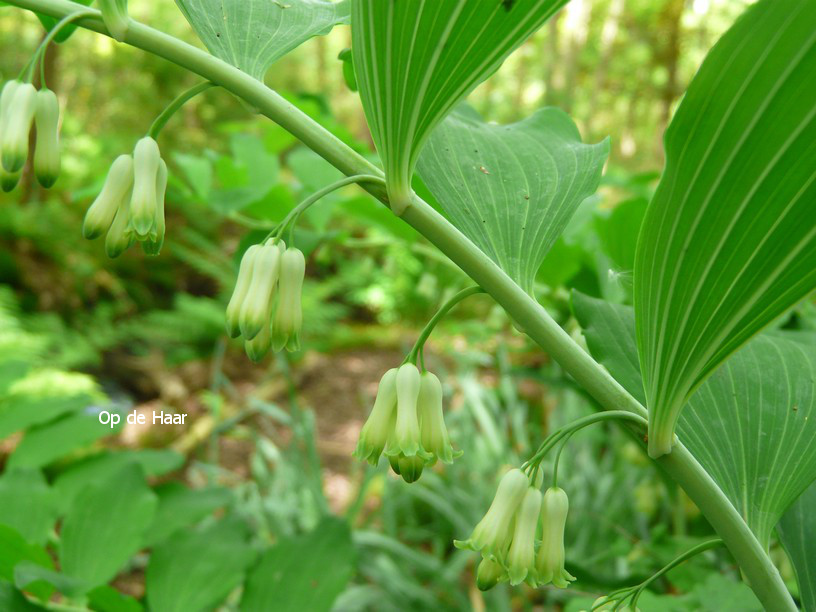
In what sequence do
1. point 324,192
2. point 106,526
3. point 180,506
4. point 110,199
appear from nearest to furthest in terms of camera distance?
point 324,192, point 110,199, point 106,526, point 180,506

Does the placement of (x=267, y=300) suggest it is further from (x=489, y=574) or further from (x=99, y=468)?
(x=99, y=468)

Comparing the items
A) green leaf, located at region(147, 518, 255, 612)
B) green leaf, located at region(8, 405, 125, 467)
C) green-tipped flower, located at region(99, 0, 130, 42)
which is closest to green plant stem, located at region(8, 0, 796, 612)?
green-tipped flower, located at region(99, 0, 130, 42)

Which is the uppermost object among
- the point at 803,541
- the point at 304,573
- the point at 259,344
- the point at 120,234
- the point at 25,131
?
the point at 25,131

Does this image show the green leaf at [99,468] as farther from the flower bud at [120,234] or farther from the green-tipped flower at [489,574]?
the green-tipped flower at [489,574]

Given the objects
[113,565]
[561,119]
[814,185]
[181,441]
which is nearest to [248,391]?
[181,441]

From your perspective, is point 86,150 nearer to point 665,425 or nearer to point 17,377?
point 17,377

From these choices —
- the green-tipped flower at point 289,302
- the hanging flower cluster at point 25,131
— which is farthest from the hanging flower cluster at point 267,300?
the hanging flower cluster at point 25,131

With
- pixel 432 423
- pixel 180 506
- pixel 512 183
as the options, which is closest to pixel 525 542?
pixel 432 423
